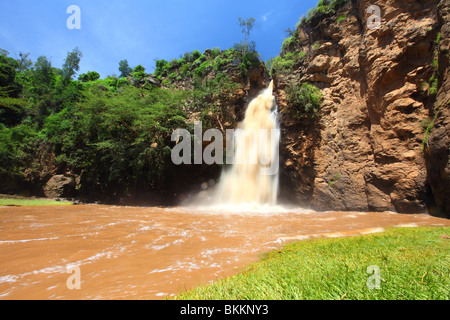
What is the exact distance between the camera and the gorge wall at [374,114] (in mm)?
8617

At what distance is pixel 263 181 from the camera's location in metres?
16.1

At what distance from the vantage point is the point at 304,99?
13.6 m

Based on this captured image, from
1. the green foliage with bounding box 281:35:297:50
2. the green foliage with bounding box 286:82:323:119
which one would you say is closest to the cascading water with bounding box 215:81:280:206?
the green foliage with bounding box 286:82:323:119

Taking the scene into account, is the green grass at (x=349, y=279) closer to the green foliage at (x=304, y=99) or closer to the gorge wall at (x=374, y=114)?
the gorge wall at (x=374, y=114)

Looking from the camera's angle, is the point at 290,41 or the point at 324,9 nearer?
the point at 324,9

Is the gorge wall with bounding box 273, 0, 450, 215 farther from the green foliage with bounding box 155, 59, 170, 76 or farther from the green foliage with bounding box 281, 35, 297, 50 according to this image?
the green foliage with bounding box 155, 59, 170, 76

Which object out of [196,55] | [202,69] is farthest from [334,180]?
[196,55]

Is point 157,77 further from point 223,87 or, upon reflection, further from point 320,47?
point 320,47

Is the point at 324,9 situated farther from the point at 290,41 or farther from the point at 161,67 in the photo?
the point at 161,67

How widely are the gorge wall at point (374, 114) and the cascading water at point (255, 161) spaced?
46.2 inches

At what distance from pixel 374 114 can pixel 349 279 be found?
12.1m

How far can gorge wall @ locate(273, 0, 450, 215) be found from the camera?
339 inches

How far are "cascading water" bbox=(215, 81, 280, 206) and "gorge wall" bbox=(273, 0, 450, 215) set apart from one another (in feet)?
3.85

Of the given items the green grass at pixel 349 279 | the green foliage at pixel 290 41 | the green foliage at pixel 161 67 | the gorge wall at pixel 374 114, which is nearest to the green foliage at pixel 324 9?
the gorge wall at pixel 374 114
